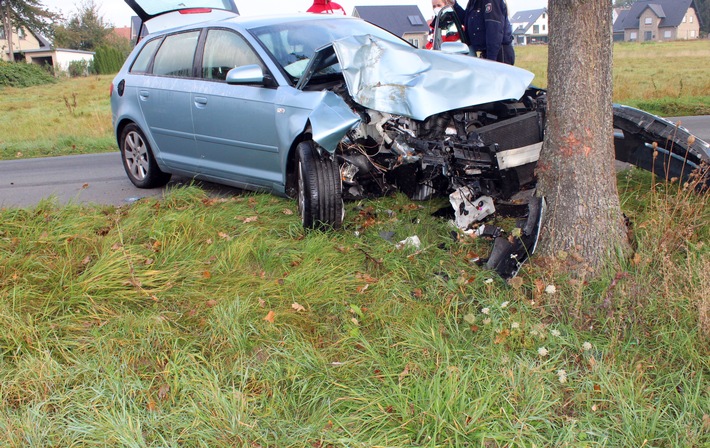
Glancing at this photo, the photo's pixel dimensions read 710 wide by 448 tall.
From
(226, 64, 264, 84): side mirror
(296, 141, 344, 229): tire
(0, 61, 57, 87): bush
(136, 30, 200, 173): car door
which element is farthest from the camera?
(0, 61, 57, 87): bush

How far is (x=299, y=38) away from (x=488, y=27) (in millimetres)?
3118

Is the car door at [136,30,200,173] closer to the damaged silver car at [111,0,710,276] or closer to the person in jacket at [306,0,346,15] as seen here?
the damaged silver car at [111,0,710,276]

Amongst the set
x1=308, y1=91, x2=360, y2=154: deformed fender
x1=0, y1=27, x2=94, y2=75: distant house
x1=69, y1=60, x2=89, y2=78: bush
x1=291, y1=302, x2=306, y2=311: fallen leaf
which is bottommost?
x1=291, y1=302, x2=306, y2=311: fallen leaf

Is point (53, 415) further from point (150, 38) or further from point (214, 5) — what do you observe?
point (214, 5)

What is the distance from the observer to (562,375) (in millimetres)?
2908

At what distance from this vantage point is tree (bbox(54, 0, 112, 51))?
65.5m

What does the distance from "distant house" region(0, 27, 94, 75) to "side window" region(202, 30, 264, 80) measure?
5329 cm

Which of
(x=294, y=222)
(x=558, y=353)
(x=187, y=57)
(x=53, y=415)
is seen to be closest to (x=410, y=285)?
(x=558, y=353)

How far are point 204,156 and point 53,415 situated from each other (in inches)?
137

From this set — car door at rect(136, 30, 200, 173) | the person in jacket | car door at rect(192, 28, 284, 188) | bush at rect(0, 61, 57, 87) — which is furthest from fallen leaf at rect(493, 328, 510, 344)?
bush at rect(0, 61, 57, 87)

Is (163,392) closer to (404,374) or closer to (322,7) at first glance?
(404,374)

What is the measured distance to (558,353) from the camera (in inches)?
121

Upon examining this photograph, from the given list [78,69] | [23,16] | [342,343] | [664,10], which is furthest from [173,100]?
[664,10]

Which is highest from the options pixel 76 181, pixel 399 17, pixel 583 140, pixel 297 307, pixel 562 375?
pixel 399 17
